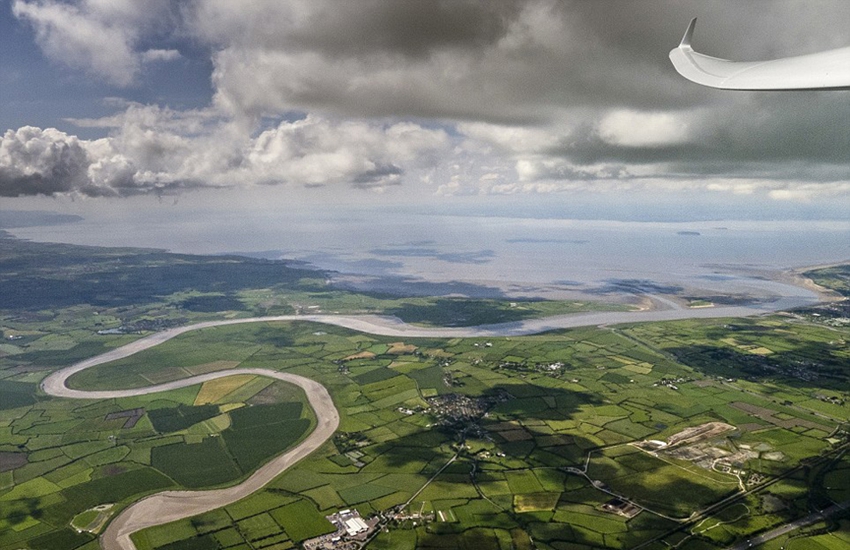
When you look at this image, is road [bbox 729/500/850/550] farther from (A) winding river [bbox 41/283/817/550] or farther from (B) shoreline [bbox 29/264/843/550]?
(A) winding river [bbox 41/283/817/550]

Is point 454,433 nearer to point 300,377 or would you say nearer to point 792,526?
point 792,526

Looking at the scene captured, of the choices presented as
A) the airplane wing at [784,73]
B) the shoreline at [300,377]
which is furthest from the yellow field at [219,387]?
the airplane wing at [784,73]

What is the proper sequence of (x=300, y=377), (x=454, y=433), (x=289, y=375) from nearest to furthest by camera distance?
(x=454, y=433) → (x=300, y=377) → (x=289, y=375)

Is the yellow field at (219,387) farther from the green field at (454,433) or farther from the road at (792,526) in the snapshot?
the road at (792,526)

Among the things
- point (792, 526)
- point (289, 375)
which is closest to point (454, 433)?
point (792, 526)

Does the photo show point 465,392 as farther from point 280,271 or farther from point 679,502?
point 280,271

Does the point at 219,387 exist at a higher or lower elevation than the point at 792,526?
lower
